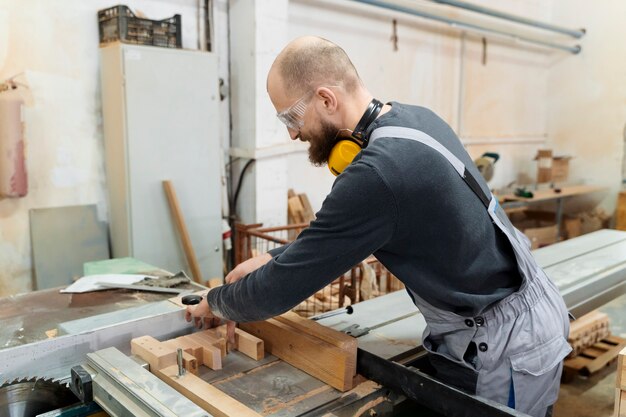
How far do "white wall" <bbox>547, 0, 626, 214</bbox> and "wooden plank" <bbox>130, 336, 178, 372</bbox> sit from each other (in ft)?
20.5

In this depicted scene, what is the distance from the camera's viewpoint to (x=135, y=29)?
303 centimetres

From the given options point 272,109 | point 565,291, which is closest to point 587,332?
point 565,291

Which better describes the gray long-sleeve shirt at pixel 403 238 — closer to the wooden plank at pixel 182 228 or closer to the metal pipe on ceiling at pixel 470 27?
the wooden plank at pixel 182 228

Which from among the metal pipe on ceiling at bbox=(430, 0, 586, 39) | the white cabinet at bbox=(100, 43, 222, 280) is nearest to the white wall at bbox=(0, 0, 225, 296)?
the white cabinet at bbox=(100, 43, 222, 280)

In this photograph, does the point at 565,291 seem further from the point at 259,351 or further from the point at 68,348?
the point at 68,348

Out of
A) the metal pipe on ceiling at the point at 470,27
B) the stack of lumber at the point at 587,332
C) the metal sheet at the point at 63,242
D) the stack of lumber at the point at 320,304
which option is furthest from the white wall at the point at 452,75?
the stack of lumber at the point at 587,332

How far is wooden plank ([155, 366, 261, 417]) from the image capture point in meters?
0.98

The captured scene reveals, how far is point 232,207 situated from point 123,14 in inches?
62.6

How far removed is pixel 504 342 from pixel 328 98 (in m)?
0.69

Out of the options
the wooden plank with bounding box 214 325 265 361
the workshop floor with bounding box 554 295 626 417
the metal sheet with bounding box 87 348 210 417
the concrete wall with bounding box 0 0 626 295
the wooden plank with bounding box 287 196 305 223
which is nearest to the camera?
the metal sheet with bounding box 87 348 210 417

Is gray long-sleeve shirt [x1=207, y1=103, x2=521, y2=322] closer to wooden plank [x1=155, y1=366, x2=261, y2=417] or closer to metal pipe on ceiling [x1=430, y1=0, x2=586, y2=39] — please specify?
wooden plank [x1=155, y1=366, x2=261, y2=417]

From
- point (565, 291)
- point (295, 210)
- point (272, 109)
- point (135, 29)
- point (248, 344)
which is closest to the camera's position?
point (248, 344)

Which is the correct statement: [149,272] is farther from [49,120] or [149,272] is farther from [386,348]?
[49,120]

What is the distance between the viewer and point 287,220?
4.20 m
